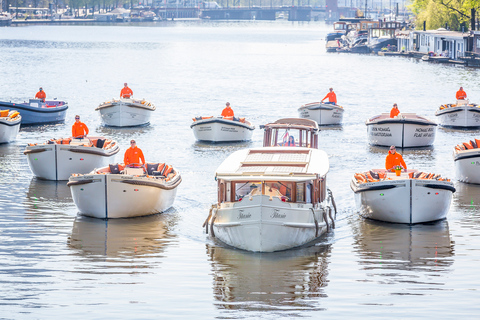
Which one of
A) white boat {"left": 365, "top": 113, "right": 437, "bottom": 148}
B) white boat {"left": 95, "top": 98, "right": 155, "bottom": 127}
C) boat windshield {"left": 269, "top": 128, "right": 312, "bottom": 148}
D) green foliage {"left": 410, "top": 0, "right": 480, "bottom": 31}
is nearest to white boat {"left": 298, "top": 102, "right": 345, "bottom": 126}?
white boat {"left": 365, "top": 113, "right": 437, "bottom": 148}

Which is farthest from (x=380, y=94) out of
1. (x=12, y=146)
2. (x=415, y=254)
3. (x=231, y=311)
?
(x=231, y=311)

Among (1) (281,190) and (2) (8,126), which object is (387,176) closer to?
(1) (281,190)

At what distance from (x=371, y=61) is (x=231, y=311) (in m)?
112

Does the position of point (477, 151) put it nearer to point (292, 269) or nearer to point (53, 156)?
point (292, 269)

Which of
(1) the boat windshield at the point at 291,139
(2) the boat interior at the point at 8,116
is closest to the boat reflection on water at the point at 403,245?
(1) the boat windshield at the point at 291,139

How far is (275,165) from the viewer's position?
70.8 feet

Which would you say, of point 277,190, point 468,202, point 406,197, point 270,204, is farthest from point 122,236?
point 468,202

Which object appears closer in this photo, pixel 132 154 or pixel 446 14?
pixel 132 154

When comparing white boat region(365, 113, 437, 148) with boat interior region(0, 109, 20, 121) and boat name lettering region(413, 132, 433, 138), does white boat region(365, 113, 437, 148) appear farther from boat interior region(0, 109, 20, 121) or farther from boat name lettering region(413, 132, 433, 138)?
boat interior region(0, 109, 20, 121)

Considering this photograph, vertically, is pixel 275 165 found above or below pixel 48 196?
above

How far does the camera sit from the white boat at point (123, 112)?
44.2 m

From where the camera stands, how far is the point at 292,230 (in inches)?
764

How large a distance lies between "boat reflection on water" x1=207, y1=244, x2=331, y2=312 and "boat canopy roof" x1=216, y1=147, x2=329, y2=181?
6.33 ft

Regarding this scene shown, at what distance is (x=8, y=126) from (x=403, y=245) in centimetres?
2246
